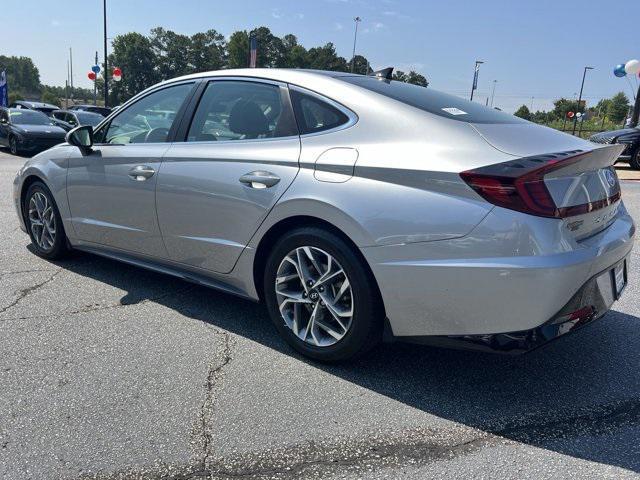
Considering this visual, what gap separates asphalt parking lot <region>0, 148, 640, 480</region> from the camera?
229 cm

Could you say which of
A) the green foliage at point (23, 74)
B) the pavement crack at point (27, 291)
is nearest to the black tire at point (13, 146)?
the pavement crack at point (27, 291)

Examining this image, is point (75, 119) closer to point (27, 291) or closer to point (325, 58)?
point (27, 291)

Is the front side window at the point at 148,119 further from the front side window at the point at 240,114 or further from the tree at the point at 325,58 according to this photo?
the tree at the point at 325,58

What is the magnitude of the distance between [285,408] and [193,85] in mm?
2330

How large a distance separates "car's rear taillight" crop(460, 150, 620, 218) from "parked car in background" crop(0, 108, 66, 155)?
51.8 feet

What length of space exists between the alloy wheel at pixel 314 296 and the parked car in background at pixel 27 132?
14853 millimetres

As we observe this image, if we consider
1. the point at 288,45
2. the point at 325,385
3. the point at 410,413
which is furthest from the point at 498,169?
the point at 288,45

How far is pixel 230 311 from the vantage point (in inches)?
156

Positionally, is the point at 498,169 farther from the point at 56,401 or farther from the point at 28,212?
the point at 28,212

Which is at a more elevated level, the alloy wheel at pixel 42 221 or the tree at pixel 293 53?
the tree at pixel 293 53

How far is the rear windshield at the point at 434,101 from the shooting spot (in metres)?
3.01

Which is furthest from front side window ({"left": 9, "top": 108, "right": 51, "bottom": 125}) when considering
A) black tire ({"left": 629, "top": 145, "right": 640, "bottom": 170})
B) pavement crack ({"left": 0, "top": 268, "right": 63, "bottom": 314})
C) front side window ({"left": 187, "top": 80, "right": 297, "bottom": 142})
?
black tire ({"left": 629, "top": 145, "right": 640, "bottom": 170})

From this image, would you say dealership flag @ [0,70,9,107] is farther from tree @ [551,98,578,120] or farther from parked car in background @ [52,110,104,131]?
tree @ [551,98,578,120]

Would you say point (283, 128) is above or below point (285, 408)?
above
